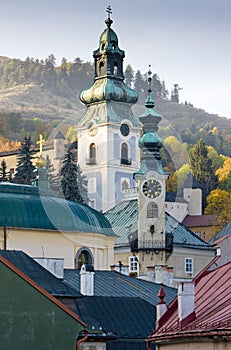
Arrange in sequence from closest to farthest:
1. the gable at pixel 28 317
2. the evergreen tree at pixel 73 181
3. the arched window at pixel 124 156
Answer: the gable at pixel 28 317 → the evergreen tree at pixel 73 181 → the arched window at pixel 124 156

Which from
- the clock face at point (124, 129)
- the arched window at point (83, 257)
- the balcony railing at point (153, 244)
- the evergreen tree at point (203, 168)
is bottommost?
the arched window at point (83, 257)

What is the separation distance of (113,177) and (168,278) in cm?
4805

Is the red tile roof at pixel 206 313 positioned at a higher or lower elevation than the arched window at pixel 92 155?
lower

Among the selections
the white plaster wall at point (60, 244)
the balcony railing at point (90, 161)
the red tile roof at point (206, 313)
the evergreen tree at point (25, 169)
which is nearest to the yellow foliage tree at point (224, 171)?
the evergreen tree at point (25, 169)

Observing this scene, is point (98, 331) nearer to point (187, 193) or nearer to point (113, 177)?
point (113, 177)

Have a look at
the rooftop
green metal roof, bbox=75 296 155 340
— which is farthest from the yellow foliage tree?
green metal roof, bbox=75 296 155 340

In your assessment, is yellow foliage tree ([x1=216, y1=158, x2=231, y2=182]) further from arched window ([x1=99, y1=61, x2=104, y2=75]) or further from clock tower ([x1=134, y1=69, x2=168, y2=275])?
clock tower ([x1=134, y1=69, x2=168, y2=275])

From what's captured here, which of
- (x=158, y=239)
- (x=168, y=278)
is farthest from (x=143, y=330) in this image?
(x=158, y=239)

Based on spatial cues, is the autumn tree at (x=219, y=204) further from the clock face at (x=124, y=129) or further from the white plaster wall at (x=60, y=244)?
the white plaster wall at (x=60, y=244)

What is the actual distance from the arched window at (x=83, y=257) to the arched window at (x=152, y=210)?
34125 mm

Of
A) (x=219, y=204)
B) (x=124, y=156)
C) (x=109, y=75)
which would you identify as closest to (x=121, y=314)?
(x=109, y=75)

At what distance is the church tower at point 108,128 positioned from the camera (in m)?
127

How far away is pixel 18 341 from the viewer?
34.8 metres

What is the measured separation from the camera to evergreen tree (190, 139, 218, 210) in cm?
16350
